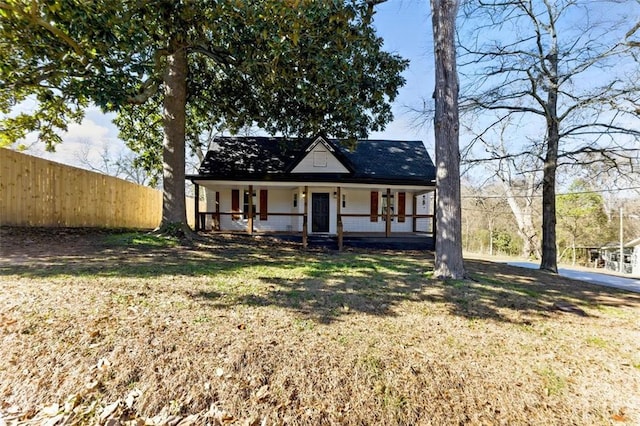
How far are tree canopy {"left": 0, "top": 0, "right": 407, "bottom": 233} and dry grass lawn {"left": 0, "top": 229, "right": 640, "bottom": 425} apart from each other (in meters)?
4.99

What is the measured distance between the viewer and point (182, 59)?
1060 centimetres

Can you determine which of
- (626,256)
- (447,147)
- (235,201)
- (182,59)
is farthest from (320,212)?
(626,256)

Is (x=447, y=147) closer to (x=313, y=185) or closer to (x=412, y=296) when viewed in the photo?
(x=412, y=296)

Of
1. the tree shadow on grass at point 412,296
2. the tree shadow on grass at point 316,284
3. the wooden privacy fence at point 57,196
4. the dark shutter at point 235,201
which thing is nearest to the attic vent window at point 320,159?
the dark shutter at point 235,201

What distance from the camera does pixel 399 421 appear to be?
9.26ft

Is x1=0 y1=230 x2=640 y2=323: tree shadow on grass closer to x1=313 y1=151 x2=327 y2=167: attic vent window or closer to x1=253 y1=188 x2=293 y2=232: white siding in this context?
x1=313 y1=151 x2=327 y2=167: attic vent window

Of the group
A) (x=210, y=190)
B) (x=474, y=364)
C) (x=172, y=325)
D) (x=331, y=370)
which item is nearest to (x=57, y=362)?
(x=172, y=325)

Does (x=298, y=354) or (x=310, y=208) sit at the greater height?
(x=310, y=208)

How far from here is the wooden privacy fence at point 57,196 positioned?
8.95 m

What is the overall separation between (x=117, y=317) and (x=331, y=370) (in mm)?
2780

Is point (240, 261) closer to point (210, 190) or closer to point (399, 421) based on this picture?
point (399, 421)

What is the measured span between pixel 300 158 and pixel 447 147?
8.77 m

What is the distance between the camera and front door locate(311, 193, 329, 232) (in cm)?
1549

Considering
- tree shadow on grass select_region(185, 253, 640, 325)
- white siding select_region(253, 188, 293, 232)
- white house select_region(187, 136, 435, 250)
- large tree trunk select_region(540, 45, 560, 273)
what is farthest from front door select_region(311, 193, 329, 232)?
large tree trunk select_region(540, 45, 560, 273)
